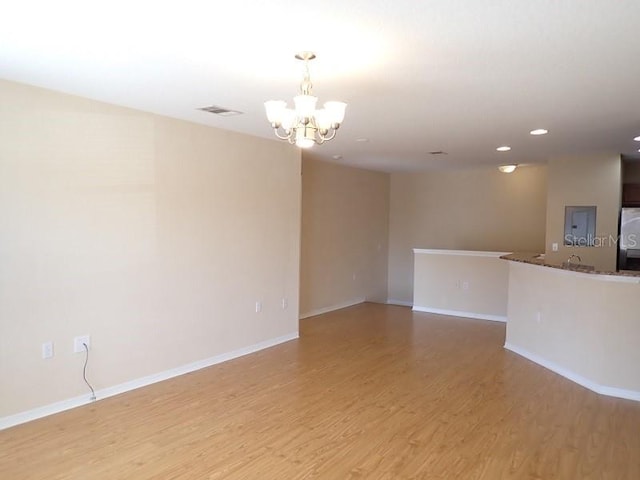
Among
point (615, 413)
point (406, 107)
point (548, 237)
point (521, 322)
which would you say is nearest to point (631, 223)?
point (548, 237)

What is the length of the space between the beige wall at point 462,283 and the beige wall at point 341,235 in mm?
1168

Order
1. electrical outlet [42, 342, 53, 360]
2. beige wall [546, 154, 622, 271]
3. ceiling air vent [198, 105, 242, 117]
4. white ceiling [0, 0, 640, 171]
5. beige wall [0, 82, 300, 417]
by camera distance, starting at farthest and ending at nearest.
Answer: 1. beige wall [546, 154, 622, 271]
2. ceiling air vent [198, 105, 242, 117]
3. electrical outlet [42, 342, 53, 360]
4. beige wall [0, 82, 300, 417]
5. white ceiling [0, 0, 640, 171]

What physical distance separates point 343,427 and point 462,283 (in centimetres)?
447

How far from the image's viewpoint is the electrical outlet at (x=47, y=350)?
335 centimetres

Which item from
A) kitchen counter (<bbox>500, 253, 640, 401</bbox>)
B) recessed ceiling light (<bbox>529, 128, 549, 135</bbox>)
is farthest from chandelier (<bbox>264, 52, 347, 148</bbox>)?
kitchen counter (<bbox>500, 253, 640, 401</bbox>)

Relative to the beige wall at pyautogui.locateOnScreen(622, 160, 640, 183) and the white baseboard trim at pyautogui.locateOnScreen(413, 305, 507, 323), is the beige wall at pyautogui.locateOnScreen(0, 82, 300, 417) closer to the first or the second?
the white baseboard trim at pyautogui.locateOnScreen(413, 305, 507, 323)

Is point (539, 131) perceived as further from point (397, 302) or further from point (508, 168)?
point (397, 302)

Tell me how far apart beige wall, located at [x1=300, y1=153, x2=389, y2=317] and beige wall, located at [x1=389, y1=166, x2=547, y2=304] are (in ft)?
0.98

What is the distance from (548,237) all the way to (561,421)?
10.8 ft

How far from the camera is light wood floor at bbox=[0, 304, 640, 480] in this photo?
2723mm

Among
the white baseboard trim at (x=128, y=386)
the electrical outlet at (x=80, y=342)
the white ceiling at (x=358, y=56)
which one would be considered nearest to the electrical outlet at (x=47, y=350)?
the electrical outlet at (x=80, y=342)

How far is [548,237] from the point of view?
20.0 feet

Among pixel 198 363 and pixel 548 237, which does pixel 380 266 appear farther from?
pixel 198 363

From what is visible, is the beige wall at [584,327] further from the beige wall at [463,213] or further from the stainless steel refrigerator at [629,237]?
the beige wall at [463,213]
